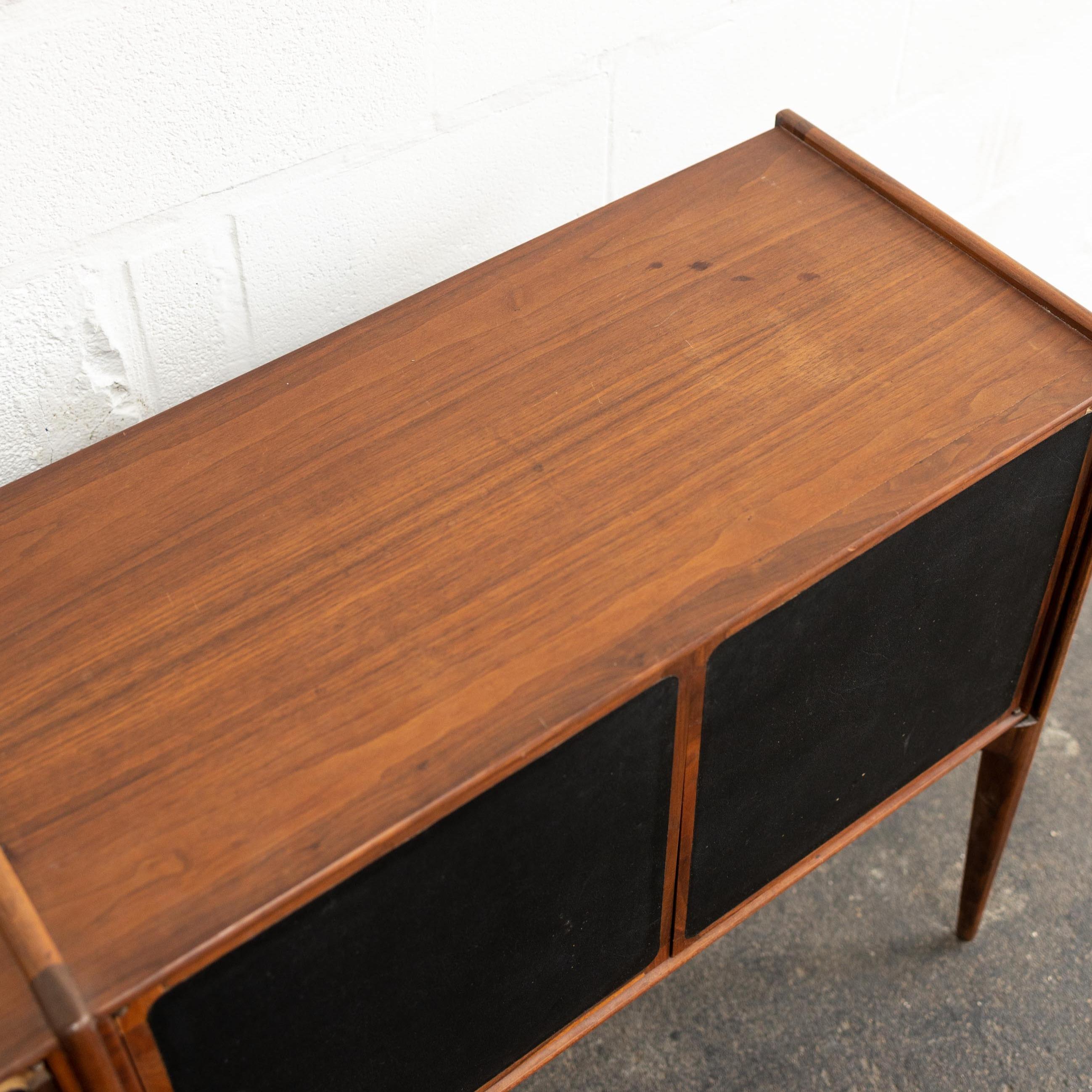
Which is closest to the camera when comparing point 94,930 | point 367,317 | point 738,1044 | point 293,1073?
point 94,930

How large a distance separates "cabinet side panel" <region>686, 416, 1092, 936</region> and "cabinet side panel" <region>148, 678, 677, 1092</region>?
0.21 ft

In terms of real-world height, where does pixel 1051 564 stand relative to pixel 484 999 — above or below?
above

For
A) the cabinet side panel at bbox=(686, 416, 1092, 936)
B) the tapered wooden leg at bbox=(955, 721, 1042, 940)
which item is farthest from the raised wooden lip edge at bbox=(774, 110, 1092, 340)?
the tapered wooden leg at bbox=(955, 721, 1042, 940)

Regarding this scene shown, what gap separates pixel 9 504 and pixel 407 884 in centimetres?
41

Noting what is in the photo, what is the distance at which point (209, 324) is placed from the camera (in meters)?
1.11

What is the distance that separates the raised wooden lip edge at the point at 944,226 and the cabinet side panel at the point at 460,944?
1.53 ft

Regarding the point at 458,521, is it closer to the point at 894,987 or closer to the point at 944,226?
the point at 944,226

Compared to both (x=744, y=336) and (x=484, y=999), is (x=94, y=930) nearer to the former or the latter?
(x=484, y=999)

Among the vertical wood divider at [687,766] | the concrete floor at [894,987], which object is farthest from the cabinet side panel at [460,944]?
the concrete floor at [894,987]

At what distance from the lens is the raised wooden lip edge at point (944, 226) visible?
1.00 meters

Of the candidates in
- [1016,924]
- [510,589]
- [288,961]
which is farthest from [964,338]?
[1016,924]

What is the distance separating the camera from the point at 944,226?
1071 mm

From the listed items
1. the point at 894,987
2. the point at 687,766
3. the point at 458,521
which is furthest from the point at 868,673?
the point at 894,987

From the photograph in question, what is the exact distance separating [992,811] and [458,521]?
2.49 feet
